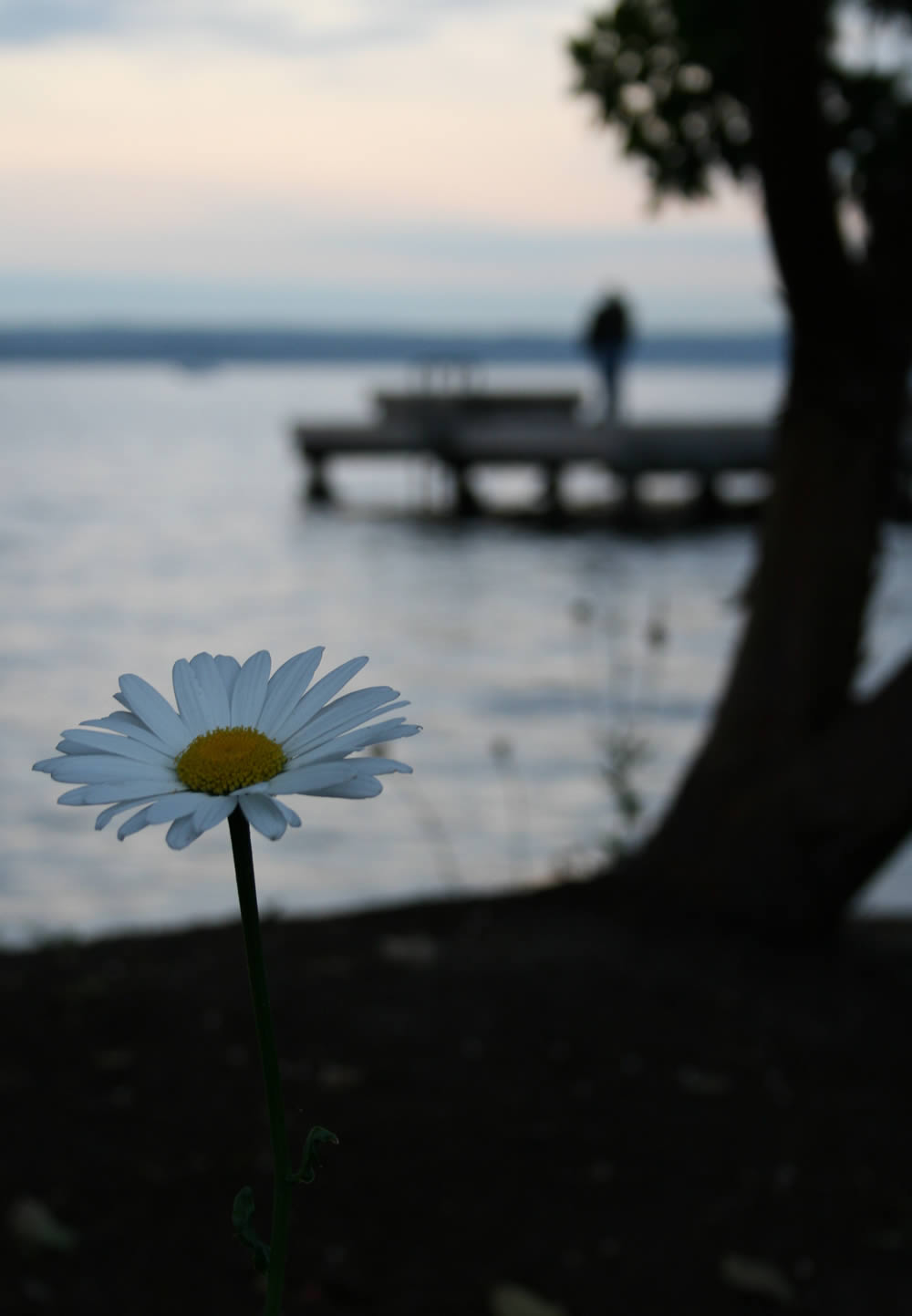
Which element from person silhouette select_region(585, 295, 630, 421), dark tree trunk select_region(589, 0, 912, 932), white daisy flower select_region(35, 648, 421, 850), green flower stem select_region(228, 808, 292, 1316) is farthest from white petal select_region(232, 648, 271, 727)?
person silhouette select_region(585, 295, 630, 421)

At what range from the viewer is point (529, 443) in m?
25.5

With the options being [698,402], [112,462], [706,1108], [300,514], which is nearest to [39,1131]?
[706,1108]

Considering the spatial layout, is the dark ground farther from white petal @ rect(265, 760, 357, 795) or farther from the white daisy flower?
white petal @ rect(265, 760, 357, 795)

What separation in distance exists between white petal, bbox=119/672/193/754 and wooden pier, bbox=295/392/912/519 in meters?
23.7

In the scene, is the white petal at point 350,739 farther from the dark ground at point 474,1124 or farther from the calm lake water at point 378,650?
the calm lake water at point 378,650

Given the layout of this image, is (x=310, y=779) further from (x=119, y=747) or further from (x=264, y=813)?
(x=119, y=747)

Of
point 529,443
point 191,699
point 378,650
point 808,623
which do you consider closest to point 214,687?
point 191,699

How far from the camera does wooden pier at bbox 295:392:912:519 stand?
985 inches

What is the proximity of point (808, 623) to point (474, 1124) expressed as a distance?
214cm

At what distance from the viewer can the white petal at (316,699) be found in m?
0.96

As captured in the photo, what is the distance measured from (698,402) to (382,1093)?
74.9 meters

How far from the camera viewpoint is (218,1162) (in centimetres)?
341

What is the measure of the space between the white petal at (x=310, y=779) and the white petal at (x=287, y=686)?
4.4 inches

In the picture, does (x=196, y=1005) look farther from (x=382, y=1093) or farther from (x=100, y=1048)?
(x=382, y=1093)
